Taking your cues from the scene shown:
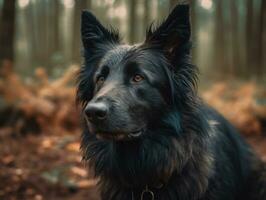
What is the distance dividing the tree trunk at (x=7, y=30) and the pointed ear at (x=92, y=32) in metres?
6.30

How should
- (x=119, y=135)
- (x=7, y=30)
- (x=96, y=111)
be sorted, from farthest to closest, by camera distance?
(x=7, y=30)
(x=119, y=135)
(x=96, y=111)

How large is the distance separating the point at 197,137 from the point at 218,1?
23513mm

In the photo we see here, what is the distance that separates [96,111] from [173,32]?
1.34 meters

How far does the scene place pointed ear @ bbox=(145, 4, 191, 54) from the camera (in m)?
4.67

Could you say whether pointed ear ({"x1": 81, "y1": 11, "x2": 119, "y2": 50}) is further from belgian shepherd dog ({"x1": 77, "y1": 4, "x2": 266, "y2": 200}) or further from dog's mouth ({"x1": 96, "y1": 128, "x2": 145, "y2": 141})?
dog's mouth ({"x1": 96, "y1": 128, "x2": 145, "y2": 141})

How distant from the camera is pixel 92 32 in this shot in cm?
533

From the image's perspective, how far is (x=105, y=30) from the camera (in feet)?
17.7

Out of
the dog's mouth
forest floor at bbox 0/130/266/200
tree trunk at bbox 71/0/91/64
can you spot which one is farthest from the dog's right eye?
tree trunk at bbox 71/0/91/64

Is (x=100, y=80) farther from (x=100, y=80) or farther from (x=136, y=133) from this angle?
(x=136, y=133)

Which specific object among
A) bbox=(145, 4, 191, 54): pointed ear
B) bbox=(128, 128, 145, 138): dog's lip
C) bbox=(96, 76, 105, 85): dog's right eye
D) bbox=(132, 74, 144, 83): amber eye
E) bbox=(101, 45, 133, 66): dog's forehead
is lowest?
bbox=(128, 128, 145, 138): dog's lip

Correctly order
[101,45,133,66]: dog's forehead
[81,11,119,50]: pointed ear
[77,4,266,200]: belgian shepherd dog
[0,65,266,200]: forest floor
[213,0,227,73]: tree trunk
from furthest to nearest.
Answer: [213,0,227,73]: tree trunk < [0,65,266,200]: forest floor < [81,11,119,50]: pointed ear < [101,45,133,66]: dog's forehead < [77,4,266,200]: belgian shepherd dog

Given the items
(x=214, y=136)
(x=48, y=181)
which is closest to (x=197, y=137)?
(x=214, y=136)

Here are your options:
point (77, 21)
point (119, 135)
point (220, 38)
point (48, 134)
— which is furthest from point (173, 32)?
point (220, 38)

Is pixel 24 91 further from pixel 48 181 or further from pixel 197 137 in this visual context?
pixel 197 137
